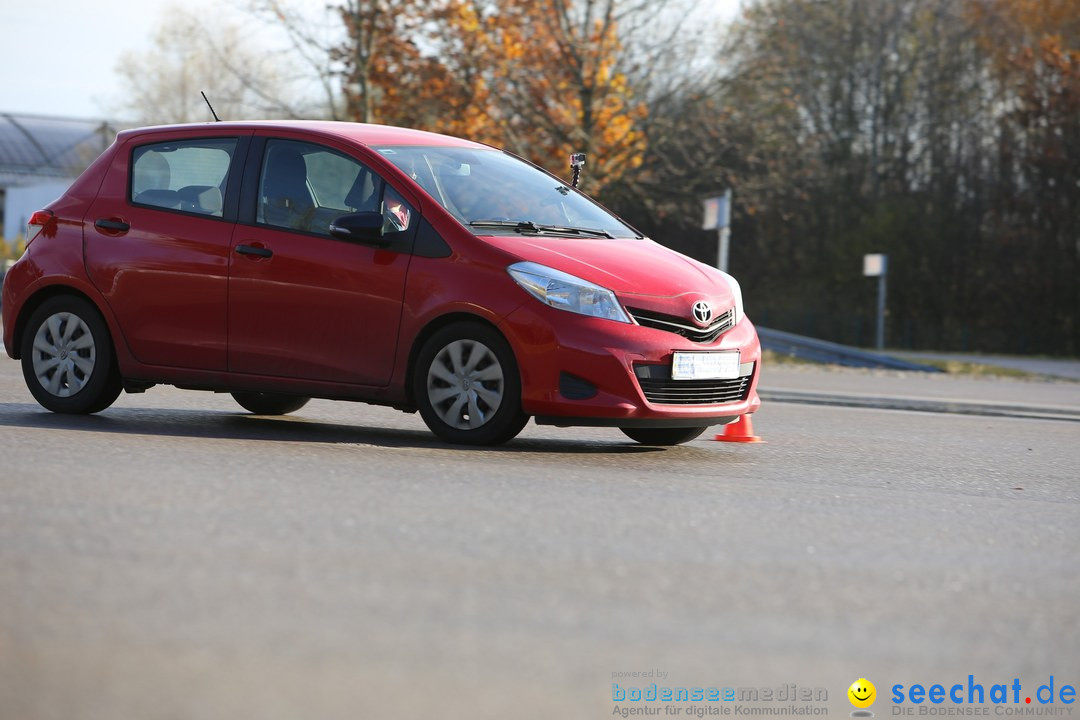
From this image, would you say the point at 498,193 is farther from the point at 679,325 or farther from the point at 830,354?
the point at 830,354

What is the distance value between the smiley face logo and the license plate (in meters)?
4.38

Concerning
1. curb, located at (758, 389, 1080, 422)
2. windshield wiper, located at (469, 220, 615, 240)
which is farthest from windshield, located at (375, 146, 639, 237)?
A: curb, located at (758, 389, 1080, 422)

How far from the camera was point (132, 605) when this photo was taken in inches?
170

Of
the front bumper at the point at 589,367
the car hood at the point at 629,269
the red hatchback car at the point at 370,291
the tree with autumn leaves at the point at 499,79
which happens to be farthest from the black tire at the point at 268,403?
the tree with autumn leaves at the point at 499,79

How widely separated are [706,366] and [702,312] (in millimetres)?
294

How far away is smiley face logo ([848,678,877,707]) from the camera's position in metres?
3.74

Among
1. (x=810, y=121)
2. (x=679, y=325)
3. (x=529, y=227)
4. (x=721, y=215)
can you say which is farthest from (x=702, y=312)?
(x=810, y=121)

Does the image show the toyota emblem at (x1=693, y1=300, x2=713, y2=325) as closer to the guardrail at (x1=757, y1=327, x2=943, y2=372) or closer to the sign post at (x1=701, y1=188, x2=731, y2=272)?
the sign post at (x1=701, y1=188, x2=731, y2=272)

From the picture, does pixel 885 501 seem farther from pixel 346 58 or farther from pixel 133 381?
pixel 346 58

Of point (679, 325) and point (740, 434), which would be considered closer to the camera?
point (679, 325)

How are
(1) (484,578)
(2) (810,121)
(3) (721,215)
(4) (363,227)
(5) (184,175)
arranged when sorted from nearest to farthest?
(1) (484,578)
(4) (363,227)
(5) (184,175)
(3) (721,215)
(2) (810,121)

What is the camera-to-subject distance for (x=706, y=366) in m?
8.36

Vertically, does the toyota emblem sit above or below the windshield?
below

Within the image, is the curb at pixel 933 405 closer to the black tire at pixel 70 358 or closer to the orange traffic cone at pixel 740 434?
the orange traffic cone at pixel 740 434
